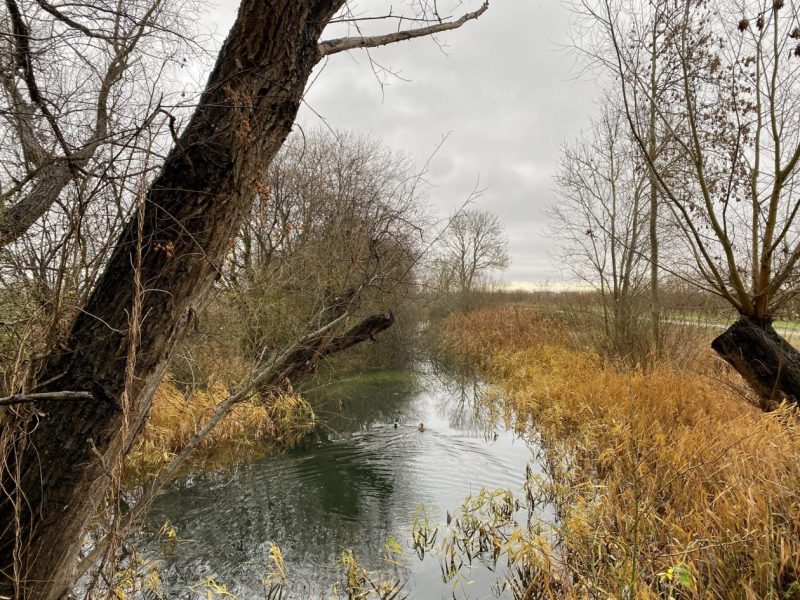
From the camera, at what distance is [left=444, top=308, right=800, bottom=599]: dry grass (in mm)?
2684

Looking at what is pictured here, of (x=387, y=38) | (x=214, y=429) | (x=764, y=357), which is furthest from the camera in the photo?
(x=214, y=429)

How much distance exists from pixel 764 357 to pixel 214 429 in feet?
22.9

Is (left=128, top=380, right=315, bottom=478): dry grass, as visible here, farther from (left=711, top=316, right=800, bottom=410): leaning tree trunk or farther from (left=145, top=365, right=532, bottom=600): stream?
(left=711, top=316, right=800, bottom=410): leaning tree trunk

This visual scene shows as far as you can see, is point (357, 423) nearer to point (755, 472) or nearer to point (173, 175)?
point (755, 472)

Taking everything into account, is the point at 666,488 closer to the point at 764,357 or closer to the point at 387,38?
the point at 764,357

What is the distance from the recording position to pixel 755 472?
344 cm

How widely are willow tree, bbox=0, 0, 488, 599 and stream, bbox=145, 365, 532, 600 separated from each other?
8.03ft

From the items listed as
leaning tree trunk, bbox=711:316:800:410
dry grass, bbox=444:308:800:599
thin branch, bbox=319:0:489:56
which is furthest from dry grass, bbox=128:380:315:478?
leaning tree trunk, bbox=711:316:800:410

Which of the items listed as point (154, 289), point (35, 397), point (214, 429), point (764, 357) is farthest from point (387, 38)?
point (214, 429)

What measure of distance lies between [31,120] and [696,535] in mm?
5159

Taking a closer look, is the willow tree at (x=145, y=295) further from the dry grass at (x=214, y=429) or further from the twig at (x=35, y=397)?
the dry grass at (x=214, y=429)

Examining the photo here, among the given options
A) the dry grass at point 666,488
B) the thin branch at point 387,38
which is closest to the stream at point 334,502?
the dry grass at point 666,488

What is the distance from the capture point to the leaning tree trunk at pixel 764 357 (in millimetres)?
4137

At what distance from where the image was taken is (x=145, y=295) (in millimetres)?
1841
